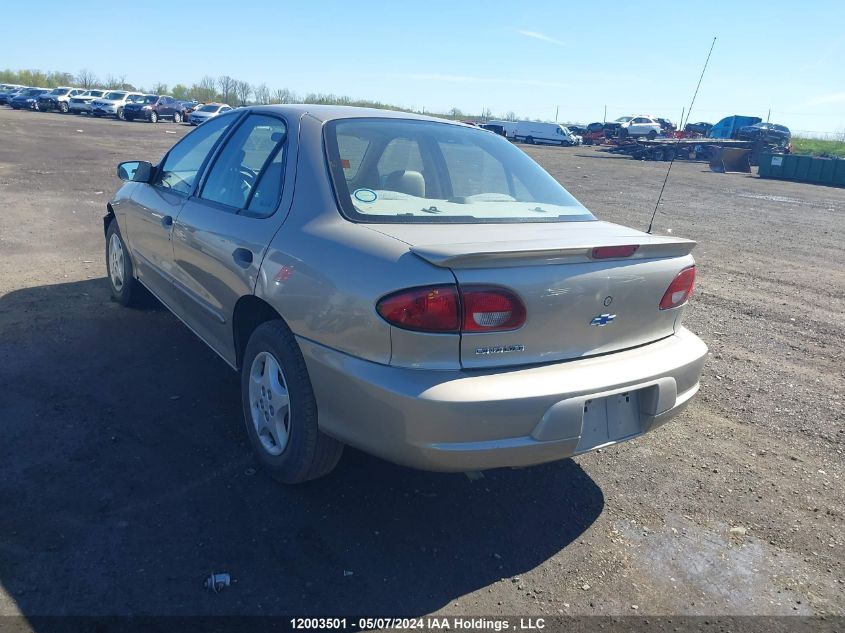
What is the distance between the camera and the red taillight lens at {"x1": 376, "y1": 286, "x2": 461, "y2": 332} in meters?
2.48

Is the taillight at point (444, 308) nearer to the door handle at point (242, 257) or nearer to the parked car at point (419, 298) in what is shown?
the parked car at point (419, 298)

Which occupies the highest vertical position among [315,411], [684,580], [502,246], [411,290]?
[502,246]

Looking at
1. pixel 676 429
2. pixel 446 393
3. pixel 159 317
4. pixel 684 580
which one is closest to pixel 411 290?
pixel 446 393

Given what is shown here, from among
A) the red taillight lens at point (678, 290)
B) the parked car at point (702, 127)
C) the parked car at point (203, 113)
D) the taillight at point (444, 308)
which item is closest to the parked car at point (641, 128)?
the parked car at point (702, 127)

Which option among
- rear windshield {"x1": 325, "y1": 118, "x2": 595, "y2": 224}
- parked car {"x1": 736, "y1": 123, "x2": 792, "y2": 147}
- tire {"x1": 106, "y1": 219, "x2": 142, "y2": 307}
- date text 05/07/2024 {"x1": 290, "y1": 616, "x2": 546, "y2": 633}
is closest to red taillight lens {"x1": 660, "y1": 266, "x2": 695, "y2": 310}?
rear windshield {"x1": 325, "y1": 118, "x2": 595, "y2": 224}

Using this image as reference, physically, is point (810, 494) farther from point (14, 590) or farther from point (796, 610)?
point (14, 590)

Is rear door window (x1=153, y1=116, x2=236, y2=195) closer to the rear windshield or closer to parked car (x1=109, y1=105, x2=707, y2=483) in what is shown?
parked car (x1=109, y1=105, x2=707, y2=483)

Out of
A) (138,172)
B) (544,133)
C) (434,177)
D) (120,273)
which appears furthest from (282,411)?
(544,133)

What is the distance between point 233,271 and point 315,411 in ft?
3.13

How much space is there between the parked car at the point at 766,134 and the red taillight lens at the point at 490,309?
45.4 m

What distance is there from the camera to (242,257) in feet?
10.9

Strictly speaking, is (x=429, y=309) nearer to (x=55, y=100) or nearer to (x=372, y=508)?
(x=372, y=508)

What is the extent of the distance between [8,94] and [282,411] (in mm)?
55948

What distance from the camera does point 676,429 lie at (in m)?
4.12
